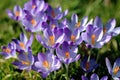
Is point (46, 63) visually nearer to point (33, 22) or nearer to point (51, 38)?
point (51, 38)

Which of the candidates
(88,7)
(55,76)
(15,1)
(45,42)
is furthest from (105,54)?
(15,1)

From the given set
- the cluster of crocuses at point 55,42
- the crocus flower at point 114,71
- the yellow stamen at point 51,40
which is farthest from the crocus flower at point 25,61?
the crocus flower at point 114,71

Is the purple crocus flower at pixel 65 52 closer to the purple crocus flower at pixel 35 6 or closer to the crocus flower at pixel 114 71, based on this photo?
the crocus flower at pixel 114 71

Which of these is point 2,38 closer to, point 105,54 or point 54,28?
point 105,54

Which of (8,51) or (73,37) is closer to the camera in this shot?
(73,37)

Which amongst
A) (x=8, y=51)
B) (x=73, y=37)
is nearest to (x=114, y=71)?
(x=73, y=37)
